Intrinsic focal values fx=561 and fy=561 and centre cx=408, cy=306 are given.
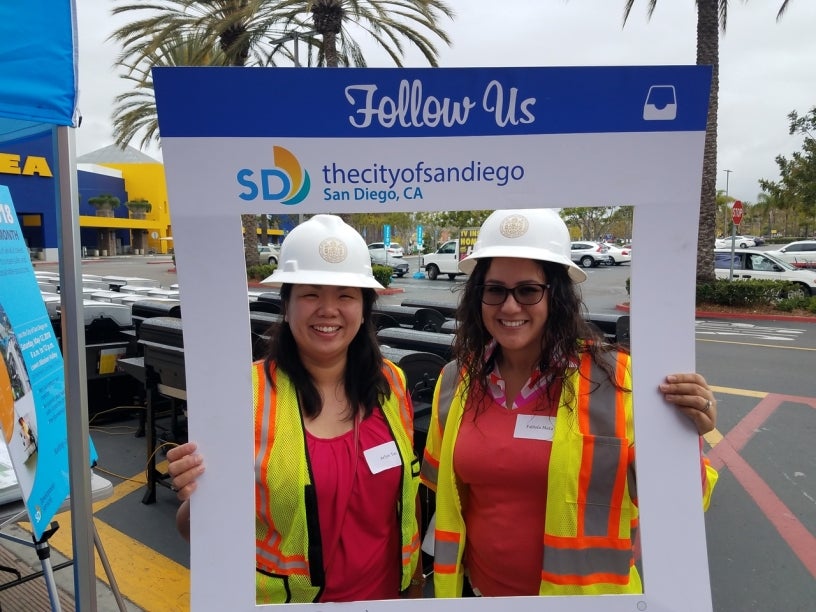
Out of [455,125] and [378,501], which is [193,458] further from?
[455,125]

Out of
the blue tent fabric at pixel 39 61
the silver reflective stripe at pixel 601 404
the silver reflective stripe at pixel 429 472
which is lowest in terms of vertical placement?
the silver reflective stripe at pixel 429 472

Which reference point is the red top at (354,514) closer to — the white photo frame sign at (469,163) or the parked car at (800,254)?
the white photo frame sign at (469,163)

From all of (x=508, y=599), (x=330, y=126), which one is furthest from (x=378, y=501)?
(x=330, y=126)

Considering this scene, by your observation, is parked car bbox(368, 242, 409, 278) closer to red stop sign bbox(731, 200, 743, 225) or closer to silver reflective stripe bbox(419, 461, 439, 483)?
silver reflective stripe bbox(419, 461, 439, 483)

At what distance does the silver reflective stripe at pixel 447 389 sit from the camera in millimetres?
1643

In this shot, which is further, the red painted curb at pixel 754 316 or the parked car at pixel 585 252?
the red painted curb at pixel 754 316

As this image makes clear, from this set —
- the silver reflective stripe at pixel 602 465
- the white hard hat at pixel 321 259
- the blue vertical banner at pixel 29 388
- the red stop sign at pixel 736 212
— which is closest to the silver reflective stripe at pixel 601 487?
the silver reflective stripe at pixel 602 465

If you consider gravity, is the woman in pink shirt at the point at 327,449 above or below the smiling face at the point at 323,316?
below

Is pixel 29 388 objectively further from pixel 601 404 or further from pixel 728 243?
pixel 728 243

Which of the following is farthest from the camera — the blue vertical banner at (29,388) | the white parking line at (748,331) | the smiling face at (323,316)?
the white parking line at (748,331)

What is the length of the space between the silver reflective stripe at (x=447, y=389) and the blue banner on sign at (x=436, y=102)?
0.77m

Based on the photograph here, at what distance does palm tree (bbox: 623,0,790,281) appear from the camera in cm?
1214

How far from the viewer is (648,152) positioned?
1163 millimetres

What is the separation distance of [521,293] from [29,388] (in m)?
1.99
